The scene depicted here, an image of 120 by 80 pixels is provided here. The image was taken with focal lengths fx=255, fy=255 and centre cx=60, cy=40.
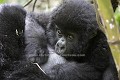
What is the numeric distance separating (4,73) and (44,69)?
22.4 inches

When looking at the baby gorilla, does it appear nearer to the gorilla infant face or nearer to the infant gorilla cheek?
the gorilla infant face

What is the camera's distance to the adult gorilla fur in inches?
110

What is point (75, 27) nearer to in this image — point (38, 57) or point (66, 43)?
point (66, 43)

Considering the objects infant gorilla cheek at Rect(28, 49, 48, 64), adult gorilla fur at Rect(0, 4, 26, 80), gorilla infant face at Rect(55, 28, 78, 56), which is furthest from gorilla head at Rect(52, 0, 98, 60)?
adult gorilla fur at Rect(0, 4, 26, 80)

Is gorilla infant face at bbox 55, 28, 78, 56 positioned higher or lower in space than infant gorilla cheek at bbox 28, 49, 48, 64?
higher

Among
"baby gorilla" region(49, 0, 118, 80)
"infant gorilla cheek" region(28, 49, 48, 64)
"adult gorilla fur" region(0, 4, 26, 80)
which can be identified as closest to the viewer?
"adult gorilla fur" region(0, 4, 26, 80)

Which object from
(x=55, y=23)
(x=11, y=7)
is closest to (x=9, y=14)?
(x=11, y=7)

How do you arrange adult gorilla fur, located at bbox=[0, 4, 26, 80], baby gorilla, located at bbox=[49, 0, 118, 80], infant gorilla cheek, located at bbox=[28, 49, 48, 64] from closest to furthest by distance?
adult gorilla fur, located at bbox=[0, 4, 26, 80] → baby gorilla, located at bbox=[49, 0, 118, 80] → infant gorilla cheek, located at bbox=[28, 49, 48, 64]

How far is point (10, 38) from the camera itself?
2.87m

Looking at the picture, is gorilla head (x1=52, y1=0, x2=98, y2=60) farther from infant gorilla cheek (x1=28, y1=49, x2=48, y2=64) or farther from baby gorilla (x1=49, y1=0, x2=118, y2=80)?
infant gorilla cheek (x1=28, y1=49, x2=48, y2=64)

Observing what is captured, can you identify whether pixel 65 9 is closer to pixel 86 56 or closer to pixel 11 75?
pixel 86 56

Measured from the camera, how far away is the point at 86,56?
3.18 meters

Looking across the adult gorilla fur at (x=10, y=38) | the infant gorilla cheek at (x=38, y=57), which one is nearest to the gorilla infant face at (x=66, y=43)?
the infant gorilla cheek at (x=38, y=57)

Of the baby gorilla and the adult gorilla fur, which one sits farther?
the baby gorilla
